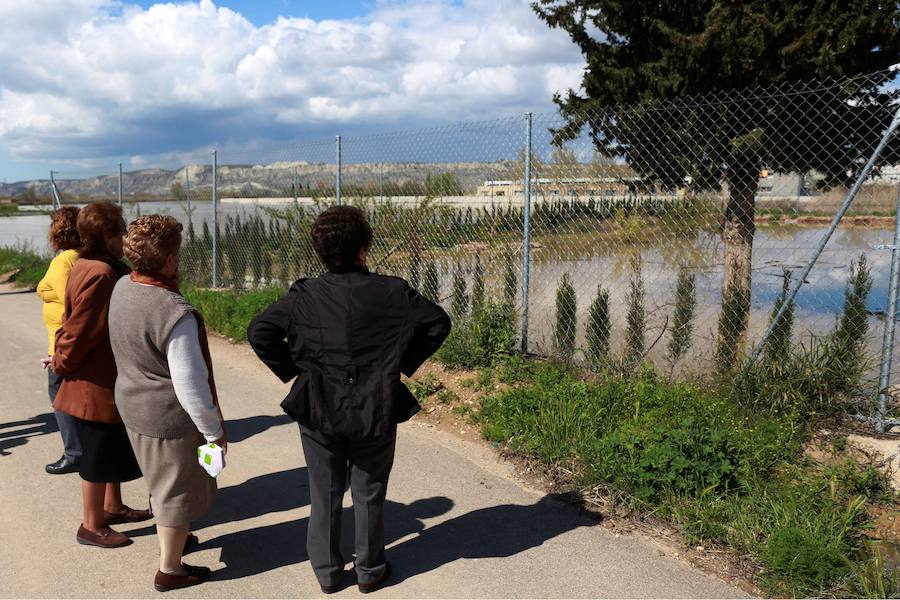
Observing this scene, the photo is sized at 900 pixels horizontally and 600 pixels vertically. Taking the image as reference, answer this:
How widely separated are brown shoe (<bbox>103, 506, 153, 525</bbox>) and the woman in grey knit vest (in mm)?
875

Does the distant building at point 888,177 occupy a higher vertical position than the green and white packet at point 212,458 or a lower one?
higher

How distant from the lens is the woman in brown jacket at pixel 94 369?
3.43 m

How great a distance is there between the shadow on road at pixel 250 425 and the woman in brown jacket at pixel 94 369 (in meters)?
1.70

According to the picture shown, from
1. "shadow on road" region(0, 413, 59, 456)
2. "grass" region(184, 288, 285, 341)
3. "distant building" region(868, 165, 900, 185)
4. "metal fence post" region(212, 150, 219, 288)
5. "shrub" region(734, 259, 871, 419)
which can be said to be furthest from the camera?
"metal fence post" region(212, 150, 219, 288)

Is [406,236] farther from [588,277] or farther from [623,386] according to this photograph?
[623,386]

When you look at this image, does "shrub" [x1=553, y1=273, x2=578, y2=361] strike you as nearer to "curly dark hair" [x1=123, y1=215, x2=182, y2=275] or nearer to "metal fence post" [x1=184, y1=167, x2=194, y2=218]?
"curly dark hair" [x1=123, y1=215, x2=182, y2=275]

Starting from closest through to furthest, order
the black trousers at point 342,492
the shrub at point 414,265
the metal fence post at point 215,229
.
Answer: the black trousers at point 342,492
the shrub at point 414,265
the metal fence post at point 215,229

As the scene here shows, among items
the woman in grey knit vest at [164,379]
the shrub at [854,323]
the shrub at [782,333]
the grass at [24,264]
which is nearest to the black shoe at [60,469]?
the woman in grey knit vest at [164,379]

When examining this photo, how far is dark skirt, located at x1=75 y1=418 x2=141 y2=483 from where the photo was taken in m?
3.51

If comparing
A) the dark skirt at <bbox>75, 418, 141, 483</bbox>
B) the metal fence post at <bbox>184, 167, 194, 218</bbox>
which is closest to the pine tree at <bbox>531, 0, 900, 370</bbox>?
the dark skirt at <bbox>75, 418, 141, 483</bbox>

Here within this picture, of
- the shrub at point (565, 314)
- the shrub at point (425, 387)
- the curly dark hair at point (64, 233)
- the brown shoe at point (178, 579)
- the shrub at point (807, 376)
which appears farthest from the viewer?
the shrub at point (565, 314)

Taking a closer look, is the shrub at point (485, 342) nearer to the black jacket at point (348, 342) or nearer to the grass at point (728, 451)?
the grass at point (728, 451)

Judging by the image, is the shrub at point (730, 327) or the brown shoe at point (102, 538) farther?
the shrub at point (730, 327)

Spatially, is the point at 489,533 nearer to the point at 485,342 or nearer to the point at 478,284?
the point at 485,342
